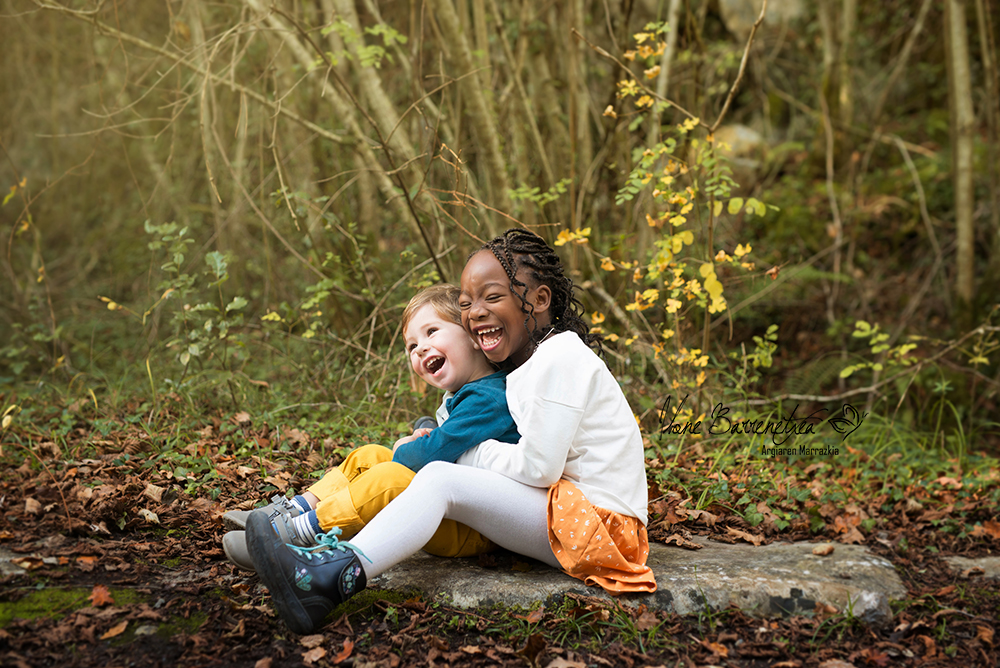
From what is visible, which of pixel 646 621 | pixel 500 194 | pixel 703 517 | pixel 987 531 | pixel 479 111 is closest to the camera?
pixel 646 621

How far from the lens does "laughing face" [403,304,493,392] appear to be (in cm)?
282

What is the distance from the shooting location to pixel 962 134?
19.9 ft

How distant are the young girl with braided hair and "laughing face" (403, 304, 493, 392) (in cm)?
11

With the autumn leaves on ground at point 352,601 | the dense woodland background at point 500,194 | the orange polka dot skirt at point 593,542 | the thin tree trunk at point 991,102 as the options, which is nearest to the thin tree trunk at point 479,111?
the dense woodland background at point 500,194

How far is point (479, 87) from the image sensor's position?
477 cm

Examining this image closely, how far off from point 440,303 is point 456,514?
0.85 metres

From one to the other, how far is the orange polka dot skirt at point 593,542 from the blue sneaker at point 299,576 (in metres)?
0.69

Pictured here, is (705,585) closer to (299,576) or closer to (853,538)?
(853,538)

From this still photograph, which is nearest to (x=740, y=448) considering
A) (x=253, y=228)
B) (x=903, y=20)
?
(x=253, y=228)

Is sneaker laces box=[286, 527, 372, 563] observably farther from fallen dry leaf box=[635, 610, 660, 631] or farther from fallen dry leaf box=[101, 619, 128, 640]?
fallen dry leaf box=[635, 610, 660, 631]

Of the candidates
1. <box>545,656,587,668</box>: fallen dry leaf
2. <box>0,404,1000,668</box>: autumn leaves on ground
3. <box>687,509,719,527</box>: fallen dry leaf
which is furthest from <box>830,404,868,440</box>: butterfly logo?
<box>545,656,587,668</box>: fallen dry leaf

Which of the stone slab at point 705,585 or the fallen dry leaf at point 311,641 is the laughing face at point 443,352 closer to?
the stone slab at point 705,585

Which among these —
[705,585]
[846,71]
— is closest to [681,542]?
[705,585]

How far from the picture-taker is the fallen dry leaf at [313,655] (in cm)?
214
